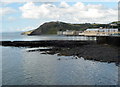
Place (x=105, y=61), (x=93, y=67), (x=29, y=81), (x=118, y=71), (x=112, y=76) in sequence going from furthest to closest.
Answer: (x=105, y=61)
(x=93, y=67)
(x=118, y=71)
(x=112, y=76)
(x=29, y=81)

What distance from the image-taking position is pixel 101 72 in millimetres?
20094

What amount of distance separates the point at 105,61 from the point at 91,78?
370 inches

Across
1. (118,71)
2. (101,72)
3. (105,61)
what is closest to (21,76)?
(101,72)

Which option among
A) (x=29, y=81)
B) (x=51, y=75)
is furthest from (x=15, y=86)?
(x=51, y=75)

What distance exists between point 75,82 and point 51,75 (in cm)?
380

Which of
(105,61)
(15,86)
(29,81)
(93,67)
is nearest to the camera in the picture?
(15,86)

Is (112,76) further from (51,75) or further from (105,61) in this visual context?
(105,61)

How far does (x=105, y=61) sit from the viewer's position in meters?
26.1

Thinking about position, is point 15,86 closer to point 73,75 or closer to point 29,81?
point 29,81

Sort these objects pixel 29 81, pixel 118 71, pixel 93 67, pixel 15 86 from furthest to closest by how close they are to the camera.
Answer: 1. pixel 93 67
2. pixel 118 71
3. pixel 29 81
4. pixel 15 86

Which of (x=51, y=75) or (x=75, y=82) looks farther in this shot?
(x=51, y=75)

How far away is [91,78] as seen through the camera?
17.5 m

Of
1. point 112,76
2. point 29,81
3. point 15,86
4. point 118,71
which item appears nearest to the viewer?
point 15,86

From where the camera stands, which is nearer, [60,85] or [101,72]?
[60,85]
